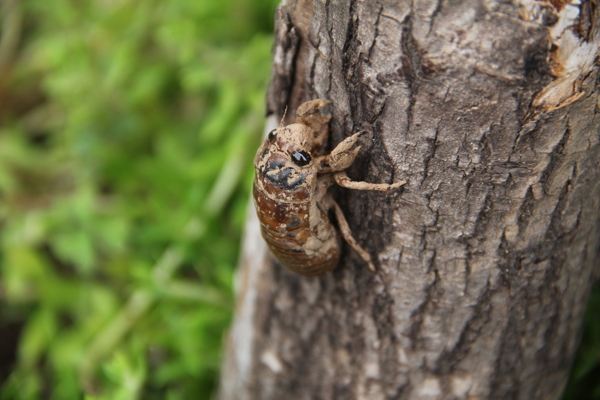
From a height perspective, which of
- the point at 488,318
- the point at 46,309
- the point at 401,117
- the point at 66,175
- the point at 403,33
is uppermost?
the point at 403,33

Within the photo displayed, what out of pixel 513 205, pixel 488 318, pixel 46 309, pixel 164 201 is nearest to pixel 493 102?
pixel 513 205

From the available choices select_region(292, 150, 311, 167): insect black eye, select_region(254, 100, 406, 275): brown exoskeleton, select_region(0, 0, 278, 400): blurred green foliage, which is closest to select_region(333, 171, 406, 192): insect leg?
select_region(254, 100, 406, 275): brown exoskeleton

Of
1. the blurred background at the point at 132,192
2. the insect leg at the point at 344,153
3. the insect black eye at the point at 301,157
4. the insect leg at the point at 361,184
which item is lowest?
the blurred background at the point at 132,192

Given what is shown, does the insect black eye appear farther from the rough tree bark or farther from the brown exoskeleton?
the rough tree bark

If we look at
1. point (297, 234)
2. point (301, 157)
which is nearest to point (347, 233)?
point (297, 234)

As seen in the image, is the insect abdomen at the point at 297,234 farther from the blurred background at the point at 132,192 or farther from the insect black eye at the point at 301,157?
the blurred background at the point at 132,192

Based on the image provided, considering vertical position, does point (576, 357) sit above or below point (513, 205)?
below

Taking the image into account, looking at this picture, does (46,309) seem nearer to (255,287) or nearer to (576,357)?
(255,287)

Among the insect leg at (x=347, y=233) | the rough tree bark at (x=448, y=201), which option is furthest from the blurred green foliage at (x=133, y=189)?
the insect leg at (x=347, y=233)

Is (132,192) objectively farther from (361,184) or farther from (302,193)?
(361,184)
